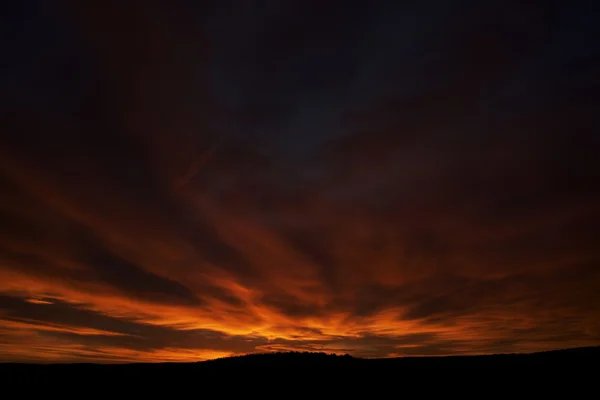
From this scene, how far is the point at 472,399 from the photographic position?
15992 mm

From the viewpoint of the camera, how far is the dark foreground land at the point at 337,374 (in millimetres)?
17609

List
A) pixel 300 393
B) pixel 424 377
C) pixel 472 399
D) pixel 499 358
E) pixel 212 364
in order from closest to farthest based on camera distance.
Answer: pixel 472 399 < pixel 300 393 < pixel 424 377 < pixel 499 358 < pixel 212 364

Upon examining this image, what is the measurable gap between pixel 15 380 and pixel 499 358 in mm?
24209

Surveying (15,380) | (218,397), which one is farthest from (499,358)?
(15,380)

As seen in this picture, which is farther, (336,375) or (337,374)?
(337,374)

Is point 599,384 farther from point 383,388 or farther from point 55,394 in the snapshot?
point 55,394

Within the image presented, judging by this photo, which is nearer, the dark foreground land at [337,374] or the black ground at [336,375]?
the black ground at [336,375]

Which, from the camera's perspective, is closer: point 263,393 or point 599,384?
point 599,384

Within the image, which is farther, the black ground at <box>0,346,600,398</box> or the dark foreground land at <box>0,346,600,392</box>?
the dark foreground land at <box>0,346,600,392</box>

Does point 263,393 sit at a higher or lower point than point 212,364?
lower

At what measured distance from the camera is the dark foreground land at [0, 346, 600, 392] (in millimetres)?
17609

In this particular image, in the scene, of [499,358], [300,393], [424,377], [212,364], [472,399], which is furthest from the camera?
[212,364]

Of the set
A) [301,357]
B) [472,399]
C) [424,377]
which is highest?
[301,357]

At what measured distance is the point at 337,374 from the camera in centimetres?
1998
